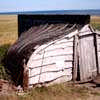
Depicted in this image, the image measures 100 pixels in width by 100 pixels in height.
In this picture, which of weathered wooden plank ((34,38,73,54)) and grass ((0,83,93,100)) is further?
weathered wooden plank ((34,38,73,54))

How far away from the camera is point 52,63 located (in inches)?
282

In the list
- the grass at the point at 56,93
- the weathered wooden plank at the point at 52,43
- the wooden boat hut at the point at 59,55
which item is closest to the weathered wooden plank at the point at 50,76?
the wooden boat hut at the point at 59,55

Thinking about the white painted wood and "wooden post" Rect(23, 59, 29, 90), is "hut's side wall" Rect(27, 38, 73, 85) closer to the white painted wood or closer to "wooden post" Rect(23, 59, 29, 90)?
the white painted wood

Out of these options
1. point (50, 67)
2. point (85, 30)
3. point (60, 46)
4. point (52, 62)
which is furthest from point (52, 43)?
point (85, 30)

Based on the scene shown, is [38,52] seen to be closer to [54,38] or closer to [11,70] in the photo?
[54,38]

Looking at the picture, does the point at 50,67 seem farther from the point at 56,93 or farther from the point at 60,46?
the point at 56,93

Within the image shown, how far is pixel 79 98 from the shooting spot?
642cm

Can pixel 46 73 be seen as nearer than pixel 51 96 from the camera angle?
No

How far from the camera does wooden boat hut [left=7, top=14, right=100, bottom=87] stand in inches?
265

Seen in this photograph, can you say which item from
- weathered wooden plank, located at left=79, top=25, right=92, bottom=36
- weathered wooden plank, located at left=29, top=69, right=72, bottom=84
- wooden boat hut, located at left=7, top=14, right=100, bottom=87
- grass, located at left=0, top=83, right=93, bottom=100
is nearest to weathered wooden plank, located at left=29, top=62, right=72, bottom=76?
wooden boat hut, located at left=7, top=14, right=100, bottom=87

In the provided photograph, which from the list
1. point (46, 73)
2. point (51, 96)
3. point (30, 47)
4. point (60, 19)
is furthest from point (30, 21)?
point (51, 96)

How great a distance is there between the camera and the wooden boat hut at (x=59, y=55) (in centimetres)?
674

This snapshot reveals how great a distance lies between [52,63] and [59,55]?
0.48 meters

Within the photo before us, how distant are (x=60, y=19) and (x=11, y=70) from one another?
12.5 ft
